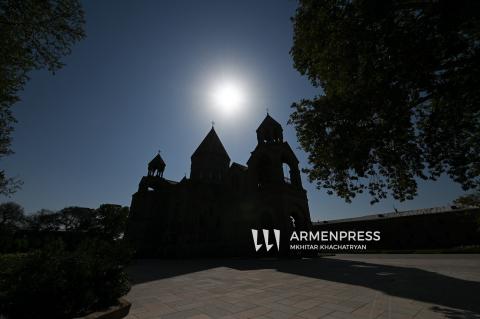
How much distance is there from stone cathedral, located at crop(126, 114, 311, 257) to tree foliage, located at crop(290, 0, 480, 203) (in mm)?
14618

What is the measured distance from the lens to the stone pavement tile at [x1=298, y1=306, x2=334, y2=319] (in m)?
5.07

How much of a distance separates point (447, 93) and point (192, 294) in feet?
39.6

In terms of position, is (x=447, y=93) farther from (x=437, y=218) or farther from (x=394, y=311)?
(x=437, y=218)

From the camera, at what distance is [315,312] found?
5.33 metres

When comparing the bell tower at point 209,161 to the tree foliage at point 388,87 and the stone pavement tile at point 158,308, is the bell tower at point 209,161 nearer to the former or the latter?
the tree foliage at point 388,87

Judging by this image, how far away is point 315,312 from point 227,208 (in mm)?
23398

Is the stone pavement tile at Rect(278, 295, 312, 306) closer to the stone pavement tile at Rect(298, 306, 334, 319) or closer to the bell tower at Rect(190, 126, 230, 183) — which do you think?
the stone pavement tile at Rect(298, 306, 334, 319)

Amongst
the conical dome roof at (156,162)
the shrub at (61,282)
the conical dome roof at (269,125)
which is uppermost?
the conical dome roof at (269,125)

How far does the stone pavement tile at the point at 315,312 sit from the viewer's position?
5.07 meters

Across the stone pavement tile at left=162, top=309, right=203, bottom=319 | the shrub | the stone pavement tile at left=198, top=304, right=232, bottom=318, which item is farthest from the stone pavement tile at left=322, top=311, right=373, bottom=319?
the shrub

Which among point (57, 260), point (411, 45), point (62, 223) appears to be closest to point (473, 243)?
point (411, 45)

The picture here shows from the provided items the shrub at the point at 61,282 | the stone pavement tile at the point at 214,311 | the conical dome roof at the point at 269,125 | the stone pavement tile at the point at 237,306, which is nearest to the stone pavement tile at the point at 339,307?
the stone pavement tile at the point at 237,306

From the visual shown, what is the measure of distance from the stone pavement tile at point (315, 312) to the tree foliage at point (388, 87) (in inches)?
216

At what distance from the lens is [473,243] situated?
32.6 m
